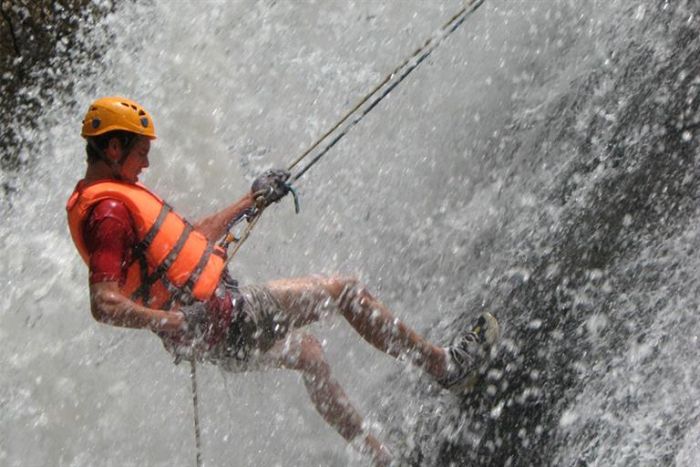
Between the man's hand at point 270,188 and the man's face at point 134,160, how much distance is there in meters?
0.53

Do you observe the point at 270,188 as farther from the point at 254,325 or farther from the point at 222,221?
the point at 254,325

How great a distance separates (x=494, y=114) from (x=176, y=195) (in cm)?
220

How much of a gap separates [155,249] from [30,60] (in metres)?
4.26

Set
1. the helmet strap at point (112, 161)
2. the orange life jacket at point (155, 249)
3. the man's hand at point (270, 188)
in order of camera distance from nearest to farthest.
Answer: the orange life jacket at point (155, 249), the helmet strap at point (112, 161), the man's hand at point (270, 188)

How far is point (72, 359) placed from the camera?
20.4ft

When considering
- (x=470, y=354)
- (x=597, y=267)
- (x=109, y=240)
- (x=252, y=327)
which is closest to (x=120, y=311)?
(x=109, y=240)

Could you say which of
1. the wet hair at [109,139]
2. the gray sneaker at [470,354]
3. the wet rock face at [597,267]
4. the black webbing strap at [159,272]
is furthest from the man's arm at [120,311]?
the wet rock face at [597,267]

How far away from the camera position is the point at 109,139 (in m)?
4.11

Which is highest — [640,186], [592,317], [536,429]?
[640,186]

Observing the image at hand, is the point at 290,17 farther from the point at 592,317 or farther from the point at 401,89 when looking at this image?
the point at 592,317

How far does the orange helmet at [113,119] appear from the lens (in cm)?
405

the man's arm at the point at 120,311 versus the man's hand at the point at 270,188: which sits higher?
the man's hand at the point at 270,188

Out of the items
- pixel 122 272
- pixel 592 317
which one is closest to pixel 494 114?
pixel 592 317

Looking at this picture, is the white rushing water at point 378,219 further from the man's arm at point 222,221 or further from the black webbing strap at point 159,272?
the black webbing strap at point 159,272
